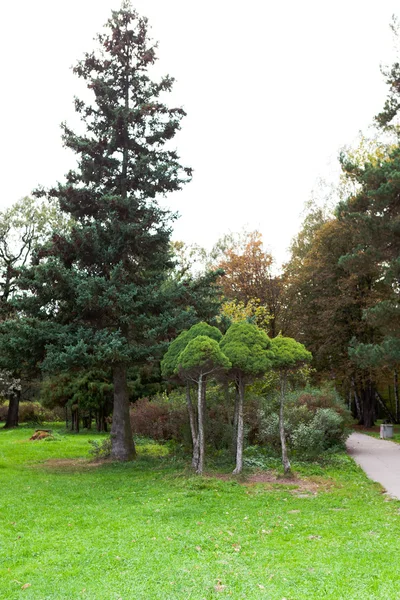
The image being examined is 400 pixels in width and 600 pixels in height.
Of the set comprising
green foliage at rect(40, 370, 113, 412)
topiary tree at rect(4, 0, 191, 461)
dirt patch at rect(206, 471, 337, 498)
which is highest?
topiary tree at rect(4, 0, 191, 461)

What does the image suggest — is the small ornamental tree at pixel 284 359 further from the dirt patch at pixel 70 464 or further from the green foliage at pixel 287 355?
the dirt patch at pixel 70 464

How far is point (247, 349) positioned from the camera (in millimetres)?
11789

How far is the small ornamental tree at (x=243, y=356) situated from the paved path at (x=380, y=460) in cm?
344

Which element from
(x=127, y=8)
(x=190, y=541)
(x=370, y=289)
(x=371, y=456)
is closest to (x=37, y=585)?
(x=190, y=541)

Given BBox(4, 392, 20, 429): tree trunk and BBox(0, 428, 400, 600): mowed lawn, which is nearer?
BBox(0, 428, 400, 600): mowed lawn

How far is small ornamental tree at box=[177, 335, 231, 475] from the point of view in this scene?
444 inches

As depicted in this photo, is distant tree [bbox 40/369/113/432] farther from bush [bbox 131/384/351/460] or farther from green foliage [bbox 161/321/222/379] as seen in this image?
green foliage [bbox 161/321/222/379]

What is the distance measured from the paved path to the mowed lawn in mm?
558

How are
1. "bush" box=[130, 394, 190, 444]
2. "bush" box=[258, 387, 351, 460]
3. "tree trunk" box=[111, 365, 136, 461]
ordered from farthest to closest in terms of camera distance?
1. "bush" box=[130, 394, 190, 444]
2. "tree trunk" box=[111, 365, 136, 461]
3. "bush" box=[258, 387, 351, 460]

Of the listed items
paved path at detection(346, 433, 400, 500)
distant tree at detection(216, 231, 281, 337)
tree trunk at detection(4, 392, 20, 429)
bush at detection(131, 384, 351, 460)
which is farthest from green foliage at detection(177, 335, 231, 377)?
tree trunk at detection(4, 392, 20, 429)

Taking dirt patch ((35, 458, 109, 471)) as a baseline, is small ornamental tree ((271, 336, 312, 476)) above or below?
above

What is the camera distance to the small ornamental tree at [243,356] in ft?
38.3

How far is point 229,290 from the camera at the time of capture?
32.8 metres

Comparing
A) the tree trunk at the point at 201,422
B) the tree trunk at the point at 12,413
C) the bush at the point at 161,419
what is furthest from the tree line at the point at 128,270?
the tree trunk at the point at 12,413
